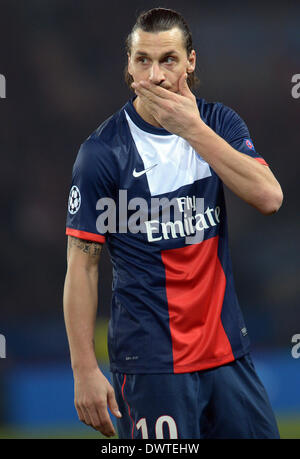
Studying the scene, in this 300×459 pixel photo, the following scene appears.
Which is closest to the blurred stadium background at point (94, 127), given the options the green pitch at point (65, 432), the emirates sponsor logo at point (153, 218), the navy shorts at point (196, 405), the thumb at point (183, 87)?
the green pitch at point (65, 432)

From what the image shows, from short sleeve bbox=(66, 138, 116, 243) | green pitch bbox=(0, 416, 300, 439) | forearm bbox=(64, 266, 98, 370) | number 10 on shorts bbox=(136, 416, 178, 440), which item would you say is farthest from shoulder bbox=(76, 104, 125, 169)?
green pitch bbox=(0, 416, 300, 439)

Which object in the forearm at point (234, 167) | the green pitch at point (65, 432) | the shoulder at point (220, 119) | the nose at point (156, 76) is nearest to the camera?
the forearm at point (234, 167)

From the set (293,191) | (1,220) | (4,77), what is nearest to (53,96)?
(4,77)

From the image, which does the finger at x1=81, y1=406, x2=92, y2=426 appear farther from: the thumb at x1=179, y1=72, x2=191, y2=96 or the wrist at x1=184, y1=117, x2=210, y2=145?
the thumb at x1=179, y1=72, x2=191, y2=96

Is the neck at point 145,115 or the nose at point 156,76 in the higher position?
the nose at point 156,76

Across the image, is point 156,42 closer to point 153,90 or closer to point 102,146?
point 153,90

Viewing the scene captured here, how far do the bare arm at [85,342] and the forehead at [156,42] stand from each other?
0.69 meters

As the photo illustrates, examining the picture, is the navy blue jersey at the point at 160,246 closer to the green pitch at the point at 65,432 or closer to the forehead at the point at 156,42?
the forehead at the point at 156,42

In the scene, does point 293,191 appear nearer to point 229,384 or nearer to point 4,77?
point 4,77

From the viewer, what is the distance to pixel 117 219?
2.33m

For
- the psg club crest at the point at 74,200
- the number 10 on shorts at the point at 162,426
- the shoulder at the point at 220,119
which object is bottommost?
the number 10 on shorts at the point at 162,426

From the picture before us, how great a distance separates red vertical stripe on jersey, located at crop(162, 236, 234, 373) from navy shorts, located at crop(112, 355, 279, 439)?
5 centimetres

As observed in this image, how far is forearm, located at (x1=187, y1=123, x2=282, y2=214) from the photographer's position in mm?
2123

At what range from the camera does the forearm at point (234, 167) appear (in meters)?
2.12
